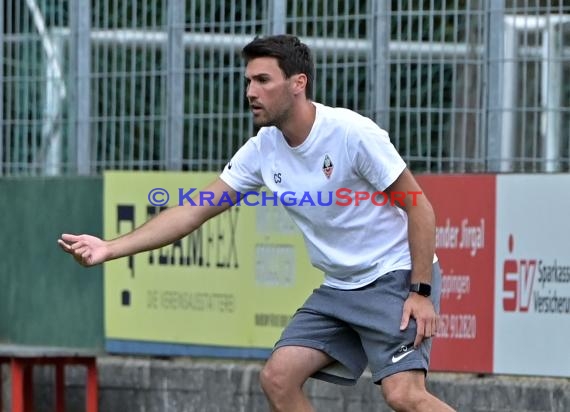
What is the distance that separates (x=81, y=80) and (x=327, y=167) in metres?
4.22

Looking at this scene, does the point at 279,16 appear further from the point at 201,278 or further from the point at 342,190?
the point at 342,190

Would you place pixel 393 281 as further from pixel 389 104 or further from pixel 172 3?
pixel 172 3

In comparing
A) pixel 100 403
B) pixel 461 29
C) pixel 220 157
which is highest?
pixel 461 29

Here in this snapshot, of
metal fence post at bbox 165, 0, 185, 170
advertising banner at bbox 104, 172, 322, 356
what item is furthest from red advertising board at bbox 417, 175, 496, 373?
metal fence post at bbox 165, 0, 185, 170

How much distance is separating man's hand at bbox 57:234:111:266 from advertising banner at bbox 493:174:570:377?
2879mm

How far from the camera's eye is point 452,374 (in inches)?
337

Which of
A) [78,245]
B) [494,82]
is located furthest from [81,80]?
[78,245]

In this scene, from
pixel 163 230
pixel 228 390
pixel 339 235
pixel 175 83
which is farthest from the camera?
pixel 175 83

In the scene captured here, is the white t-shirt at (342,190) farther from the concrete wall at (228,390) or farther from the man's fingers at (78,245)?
the concrete wall at (228,390)

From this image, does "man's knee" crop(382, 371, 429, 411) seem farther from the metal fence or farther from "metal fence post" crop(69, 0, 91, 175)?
"metal fence post" crop(69, 0, 91, 175)

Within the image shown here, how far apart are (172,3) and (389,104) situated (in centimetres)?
170

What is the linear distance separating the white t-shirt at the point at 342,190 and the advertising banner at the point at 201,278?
8.33ft

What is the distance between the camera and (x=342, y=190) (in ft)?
20.3

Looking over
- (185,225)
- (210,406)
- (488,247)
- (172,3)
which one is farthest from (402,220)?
(172,3)
